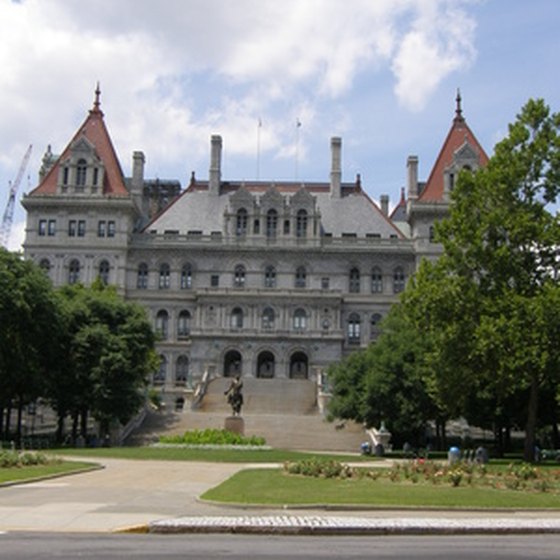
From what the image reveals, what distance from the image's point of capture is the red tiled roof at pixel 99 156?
3378 inches

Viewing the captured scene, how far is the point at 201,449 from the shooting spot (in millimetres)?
45281

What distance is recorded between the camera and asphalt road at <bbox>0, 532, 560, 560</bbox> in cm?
1313

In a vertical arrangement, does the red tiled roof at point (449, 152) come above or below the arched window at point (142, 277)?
above

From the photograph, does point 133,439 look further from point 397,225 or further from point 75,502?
point 397,225

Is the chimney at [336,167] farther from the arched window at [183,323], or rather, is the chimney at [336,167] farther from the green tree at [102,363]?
the green tree at [102,363]

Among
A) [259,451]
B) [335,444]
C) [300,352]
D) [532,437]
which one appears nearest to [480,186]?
[532,437]

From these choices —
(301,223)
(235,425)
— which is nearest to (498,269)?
(235,425)

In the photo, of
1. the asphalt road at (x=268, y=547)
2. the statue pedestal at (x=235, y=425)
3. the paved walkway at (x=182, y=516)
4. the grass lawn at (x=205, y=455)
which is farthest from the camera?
the statue pedestal at (x=235, y=425)

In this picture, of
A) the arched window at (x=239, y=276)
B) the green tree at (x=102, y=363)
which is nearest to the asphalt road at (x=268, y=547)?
the green tree at (x=102, y=363)

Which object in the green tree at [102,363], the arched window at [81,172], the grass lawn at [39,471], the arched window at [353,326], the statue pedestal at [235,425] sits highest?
the arched window at [81,172]

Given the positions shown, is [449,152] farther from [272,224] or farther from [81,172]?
[81,172]

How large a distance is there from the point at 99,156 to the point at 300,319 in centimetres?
2656

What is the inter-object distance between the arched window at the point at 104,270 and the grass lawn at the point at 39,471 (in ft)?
170

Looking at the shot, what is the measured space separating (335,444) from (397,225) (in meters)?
45.2
